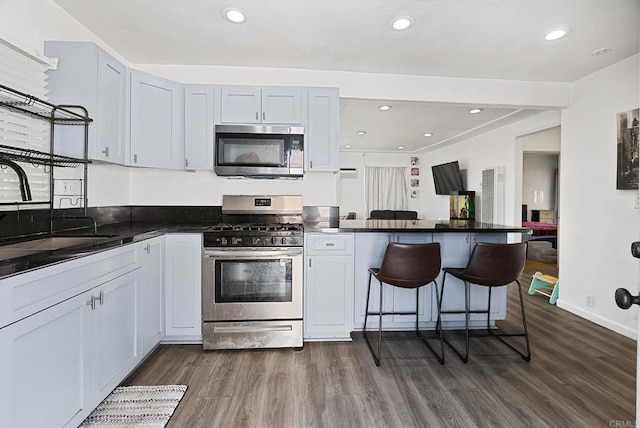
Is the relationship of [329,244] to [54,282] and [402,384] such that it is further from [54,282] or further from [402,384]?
[54,282]

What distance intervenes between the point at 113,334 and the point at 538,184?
9539 mm

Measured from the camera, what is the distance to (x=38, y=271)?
1.28 meters

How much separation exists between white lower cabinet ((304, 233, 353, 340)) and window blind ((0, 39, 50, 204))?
1.82m

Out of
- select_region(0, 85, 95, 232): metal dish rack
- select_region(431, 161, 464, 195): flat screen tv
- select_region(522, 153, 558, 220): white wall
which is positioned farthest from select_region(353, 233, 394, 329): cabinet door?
select_region(522, 153, 558, 220): white wall

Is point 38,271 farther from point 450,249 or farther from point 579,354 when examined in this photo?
point 579,354

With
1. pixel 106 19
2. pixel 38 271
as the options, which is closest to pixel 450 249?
pixel 38 271

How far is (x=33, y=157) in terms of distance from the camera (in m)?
1.88

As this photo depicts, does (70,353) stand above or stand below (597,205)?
below

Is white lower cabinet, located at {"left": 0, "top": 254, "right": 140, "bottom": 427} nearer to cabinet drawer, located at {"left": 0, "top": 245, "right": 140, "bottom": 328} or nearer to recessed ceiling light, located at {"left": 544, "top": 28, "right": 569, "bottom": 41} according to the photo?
cabinet drawer, located at {"left": 0, "top": 245, "right": 140, "bottom": 328}

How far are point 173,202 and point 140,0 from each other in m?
1.75

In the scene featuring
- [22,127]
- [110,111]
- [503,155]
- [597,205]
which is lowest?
[597,205]

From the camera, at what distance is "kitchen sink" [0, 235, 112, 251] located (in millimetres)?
1747

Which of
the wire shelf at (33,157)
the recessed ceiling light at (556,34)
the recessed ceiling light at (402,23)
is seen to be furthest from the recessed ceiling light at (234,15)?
the recessed ceiling light at (556,34)

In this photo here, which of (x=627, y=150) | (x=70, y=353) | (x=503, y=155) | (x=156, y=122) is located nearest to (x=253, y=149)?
(x=156, y=122)
